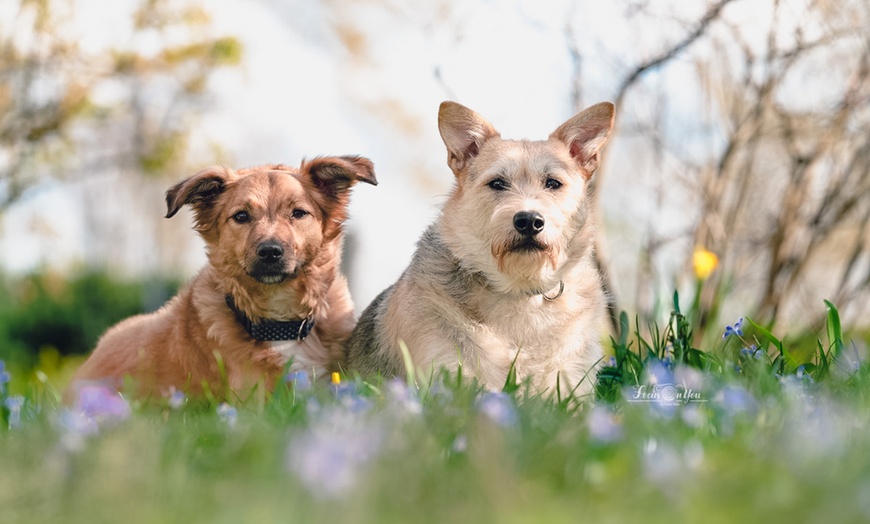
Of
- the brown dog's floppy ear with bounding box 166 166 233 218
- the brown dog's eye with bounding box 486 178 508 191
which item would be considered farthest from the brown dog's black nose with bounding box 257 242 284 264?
the brown dog's eye with bounding box 486 178 508 191

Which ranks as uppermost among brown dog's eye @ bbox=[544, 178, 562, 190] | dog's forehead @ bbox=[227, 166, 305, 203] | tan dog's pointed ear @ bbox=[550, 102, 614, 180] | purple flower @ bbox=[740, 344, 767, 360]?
tan dog's pointed ear @ bbox=[550, 102, 614, 180]

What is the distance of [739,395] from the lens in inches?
115

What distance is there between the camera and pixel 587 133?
499 centimetres

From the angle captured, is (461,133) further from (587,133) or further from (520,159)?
(587,133)

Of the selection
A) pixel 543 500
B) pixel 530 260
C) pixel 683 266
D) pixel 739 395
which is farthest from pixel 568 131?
pixel 683 266

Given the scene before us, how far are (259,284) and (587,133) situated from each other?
83.2 inches

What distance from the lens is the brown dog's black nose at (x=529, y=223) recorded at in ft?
14.2

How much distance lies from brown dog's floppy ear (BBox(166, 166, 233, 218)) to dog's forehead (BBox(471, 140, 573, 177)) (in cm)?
165

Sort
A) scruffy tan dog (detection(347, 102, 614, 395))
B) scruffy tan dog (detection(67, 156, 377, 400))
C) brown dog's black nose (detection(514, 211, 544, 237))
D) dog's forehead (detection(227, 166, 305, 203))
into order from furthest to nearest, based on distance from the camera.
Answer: dog's forehead (detection(227, 166, 305, 203)) < scruffy tan dog (detection(67, 156, 377, 400)) < scruffy tan dog (detection(347, 102, 614, 395)) < brown dog's black nose (detection(514, 211, 544, 237))

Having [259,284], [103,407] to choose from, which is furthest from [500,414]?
[259,284]

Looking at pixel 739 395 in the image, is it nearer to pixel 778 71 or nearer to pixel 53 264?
pixel 778 71

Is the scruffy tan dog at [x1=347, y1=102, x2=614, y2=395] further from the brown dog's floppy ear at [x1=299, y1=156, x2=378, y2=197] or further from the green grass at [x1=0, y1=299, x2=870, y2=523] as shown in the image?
the green grass at [x1=0, y1=299, x2=870, y2=523]

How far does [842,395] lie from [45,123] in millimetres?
11823

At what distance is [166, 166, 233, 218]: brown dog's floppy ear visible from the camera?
17.0 ft
